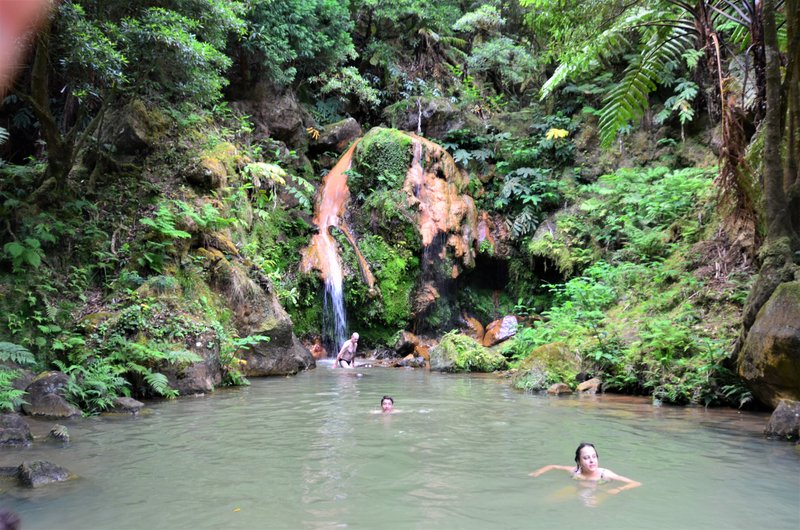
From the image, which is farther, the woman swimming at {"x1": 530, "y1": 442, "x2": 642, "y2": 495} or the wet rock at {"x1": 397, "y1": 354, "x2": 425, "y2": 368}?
the wet rock at {"x1": 397, "y1": 354, "x2": 425, "y2": 368}

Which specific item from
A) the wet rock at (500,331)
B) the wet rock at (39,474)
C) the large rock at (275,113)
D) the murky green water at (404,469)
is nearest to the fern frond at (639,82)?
the murky green water at (404,469)

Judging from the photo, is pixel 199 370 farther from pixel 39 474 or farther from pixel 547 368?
pixel 547 368

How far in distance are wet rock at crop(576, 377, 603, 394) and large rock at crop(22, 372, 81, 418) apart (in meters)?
7.99

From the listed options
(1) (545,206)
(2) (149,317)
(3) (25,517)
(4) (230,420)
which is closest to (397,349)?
(1) (545,206)

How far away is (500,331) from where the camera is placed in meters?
16.5

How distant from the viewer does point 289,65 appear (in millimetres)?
18828

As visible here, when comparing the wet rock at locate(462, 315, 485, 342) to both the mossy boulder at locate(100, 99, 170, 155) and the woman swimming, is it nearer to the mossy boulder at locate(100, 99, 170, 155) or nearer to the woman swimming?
the mossy boulder at locate(100, 99, 170, 155)

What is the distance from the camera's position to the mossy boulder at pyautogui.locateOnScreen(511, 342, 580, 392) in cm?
1012

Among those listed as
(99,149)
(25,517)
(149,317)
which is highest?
(99,149)

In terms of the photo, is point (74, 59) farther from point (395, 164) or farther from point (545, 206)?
point (545, 206)

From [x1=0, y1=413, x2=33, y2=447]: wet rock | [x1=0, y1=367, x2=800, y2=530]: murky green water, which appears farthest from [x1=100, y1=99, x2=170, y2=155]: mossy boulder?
[x1=0, y1=413, x2=33, y2=447]: wet rock

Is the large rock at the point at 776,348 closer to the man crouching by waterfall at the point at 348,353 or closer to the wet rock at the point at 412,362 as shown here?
the man crouching by waterfall at the point at 348,353

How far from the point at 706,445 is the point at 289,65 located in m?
17.3

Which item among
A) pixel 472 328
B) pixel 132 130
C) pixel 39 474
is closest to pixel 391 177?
pixel 472 328
